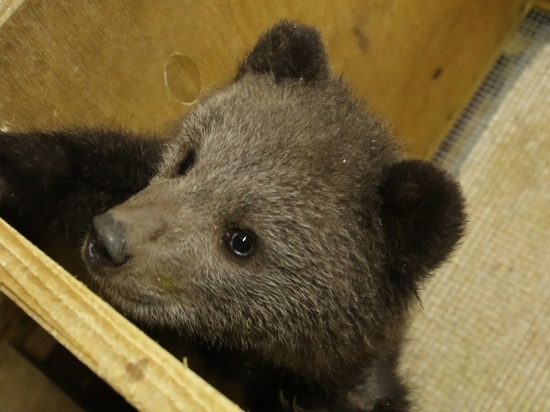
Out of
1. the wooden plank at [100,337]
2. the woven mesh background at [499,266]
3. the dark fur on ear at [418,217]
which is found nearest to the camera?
the wooden plank at [100,337]

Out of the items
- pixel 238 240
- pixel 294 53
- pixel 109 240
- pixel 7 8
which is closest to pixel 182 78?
pixel 294 53

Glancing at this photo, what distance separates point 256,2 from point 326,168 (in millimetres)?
1044

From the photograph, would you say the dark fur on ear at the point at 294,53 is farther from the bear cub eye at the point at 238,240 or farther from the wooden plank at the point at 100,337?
the wooden plank at the point at 100,337

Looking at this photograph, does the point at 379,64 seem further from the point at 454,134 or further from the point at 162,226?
the point at 162,226

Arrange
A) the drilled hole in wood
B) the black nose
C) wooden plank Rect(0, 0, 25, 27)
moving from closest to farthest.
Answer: the black nose < wooden plank Rect(0, 0, 25, 27) < the drilled hole in wood

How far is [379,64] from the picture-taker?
3203mm

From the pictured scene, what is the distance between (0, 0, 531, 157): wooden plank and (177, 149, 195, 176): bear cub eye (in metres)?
0.52

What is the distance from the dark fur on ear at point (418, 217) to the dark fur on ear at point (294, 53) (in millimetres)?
457

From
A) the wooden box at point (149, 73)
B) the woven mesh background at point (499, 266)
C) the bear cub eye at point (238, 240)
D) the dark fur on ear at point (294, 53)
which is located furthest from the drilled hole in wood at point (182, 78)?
the woven mesh background at point (499, 266)

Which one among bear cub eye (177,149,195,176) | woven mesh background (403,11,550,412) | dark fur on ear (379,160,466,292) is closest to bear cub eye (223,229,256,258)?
bear cub eye (177,149,195,176)

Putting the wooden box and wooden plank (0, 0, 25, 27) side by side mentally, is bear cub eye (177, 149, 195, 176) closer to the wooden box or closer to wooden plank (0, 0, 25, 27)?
the wooden box

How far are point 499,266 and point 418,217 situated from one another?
2.10m

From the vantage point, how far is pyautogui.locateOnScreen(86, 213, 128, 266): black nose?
5.36 feet

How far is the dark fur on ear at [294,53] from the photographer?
2.10m
